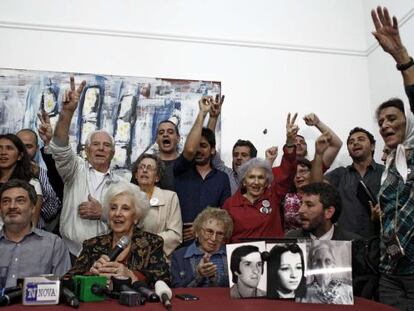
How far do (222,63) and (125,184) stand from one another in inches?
97.9

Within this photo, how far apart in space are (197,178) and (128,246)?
1.02 metres

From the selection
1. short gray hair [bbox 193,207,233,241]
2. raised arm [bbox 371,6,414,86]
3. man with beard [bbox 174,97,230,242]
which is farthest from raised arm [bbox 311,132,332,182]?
raised arm [bbox 371,6,414,86]

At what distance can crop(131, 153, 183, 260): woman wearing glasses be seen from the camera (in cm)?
268

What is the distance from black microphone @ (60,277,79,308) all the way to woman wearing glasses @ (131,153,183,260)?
3.28ft

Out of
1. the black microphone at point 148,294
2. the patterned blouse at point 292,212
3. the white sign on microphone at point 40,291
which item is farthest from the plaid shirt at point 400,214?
the white sign on microphone at point 40,291

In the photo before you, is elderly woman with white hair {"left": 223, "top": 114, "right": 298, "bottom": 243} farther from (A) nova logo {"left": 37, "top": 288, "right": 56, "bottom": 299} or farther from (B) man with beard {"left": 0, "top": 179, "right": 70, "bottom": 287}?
(A) nova logo {"left": 37, "top": 288, "right": 56, "bottom": 299}

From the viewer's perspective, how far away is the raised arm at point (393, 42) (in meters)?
1.88

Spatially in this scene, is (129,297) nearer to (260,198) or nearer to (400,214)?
(400,214)

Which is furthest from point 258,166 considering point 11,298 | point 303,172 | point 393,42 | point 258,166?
point 11,298

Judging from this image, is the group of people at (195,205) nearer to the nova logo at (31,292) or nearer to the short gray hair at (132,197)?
the short gray hair at (132,197)

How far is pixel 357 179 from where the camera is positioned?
3.29 m

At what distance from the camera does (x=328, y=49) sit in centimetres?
481

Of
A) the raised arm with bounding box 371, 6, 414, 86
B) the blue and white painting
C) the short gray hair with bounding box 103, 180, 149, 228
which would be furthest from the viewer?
the blue and white painting

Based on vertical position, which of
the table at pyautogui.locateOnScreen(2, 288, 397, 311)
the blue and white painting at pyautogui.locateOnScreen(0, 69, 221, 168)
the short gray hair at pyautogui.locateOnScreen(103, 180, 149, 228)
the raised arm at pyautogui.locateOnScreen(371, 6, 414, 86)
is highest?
the blue and white painting at pyautogui.locateOnScreen(0, 69, 221, 168)
